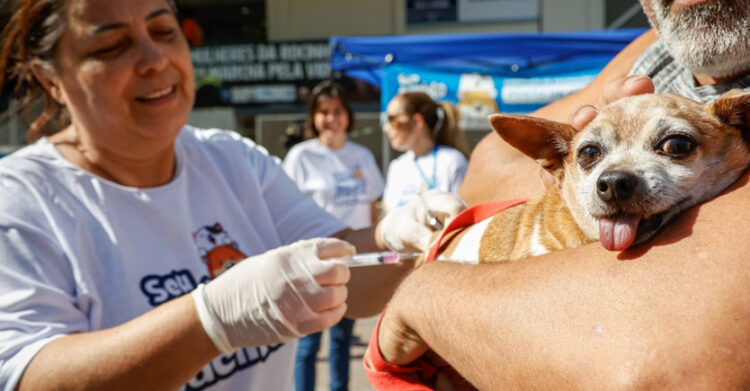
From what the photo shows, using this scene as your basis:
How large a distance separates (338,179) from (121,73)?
136 inches

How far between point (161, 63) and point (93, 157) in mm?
381

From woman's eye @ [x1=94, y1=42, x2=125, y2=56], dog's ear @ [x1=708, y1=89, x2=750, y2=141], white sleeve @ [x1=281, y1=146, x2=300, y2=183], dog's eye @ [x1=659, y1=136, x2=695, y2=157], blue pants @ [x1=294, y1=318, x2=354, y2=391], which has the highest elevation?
woman's eye @ [x1=94, y1=42, x2=125, y2=56]

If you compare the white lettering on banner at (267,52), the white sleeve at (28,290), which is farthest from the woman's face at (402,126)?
the white lettering on banner at (267,52)

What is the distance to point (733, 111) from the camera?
1.16 m

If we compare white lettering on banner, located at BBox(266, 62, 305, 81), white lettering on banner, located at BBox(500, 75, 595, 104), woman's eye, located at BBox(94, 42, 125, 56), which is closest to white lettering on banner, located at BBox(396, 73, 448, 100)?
white lettering on banner, located at BBox(500, 75, 595, 104)

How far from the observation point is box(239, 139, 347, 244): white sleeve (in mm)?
2389

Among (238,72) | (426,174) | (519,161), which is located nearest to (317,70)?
(238,72)

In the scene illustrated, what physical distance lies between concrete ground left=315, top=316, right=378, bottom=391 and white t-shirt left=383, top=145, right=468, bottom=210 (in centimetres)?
142

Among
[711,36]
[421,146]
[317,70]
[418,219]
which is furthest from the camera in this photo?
[317,70]

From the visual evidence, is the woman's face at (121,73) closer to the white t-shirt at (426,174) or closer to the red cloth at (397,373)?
the red cloth at (397,373)

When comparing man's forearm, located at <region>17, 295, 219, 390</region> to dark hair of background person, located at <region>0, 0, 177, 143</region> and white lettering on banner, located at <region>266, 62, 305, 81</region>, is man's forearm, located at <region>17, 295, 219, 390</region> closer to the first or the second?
dark hair of background person, located at <region>0, 0, 177, 143</region>

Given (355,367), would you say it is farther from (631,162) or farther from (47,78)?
(631,162)

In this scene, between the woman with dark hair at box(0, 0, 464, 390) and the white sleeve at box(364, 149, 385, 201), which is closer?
the woman with dark hair at box(0, 0, 464, 390)

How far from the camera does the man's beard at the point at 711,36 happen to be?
1241 mm
